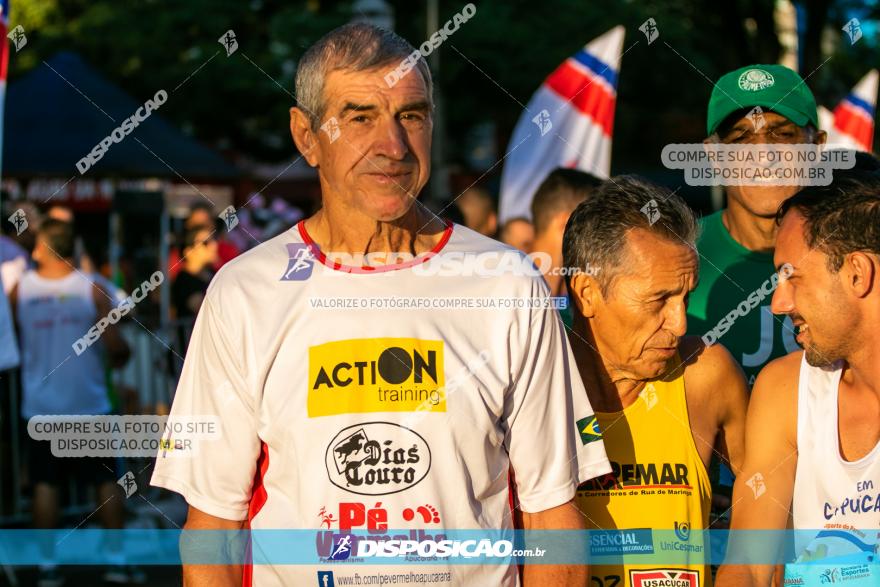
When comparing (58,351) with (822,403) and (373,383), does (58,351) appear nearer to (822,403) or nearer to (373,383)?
(373,383)

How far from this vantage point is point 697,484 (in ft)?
10.4

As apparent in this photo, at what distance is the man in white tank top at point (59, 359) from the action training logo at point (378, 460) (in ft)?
16.6

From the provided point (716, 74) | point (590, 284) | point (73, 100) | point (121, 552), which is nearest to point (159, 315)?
point (73, 100)

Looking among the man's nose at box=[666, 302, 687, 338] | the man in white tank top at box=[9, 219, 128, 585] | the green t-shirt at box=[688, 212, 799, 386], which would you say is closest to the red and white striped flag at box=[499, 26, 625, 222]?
the man in white tank top at box=[9, 219, 128, 585]

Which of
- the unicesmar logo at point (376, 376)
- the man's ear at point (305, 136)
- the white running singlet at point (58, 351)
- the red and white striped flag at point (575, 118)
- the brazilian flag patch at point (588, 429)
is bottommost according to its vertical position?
the brazilian flag patch at point (588, 429)

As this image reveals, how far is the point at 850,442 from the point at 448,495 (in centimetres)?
109

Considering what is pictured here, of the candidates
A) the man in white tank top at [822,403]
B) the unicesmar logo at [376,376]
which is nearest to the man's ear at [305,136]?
the unicesmar logo at [376,376]

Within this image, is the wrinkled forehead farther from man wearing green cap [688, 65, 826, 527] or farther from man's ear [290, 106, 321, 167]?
man wearing green cap [688, 65, 826, 527]

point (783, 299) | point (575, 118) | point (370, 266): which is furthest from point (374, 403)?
point (575, 118)

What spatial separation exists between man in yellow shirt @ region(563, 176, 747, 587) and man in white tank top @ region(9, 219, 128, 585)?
4.90 m

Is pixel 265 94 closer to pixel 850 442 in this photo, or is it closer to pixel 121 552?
pixel 121 552

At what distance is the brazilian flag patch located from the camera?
3.00 m

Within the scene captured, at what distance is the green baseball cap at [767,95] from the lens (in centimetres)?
399

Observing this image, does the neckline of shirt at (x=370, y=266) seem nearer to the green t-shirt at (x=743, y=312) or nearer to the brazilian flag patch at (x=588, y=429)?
the brazilian flag patch at (x=588, y=429)
